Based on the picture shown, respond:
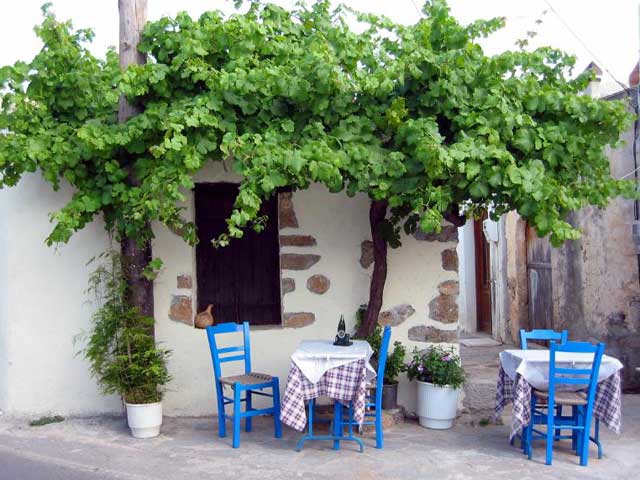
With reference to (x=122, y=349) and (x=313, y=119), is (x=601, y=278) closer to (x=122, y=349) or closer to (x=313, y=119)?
(x=313, y=119)

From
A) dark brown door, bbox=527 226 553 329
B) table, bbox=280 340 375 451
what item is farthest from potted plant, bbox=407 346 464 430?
dark brown door, bbox=527 226 553 329

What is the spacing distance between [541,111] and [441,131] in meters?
0.73

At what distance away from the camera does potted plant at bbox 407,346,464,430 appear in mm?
5660

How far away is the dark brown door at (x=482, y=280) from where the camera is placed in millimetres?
10867

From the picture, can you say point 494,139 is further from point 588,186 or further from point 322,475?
point 322,475

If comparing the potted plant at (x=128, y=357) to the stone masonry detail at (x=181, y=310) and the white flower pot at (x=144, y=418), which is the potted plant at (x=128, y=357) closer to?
the white flower pot at (x=144, y=418)

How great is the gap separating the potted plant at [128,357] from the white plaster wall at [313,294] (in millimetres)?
333

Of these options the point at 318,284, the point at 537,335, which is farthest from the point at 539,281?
the point at 318,284

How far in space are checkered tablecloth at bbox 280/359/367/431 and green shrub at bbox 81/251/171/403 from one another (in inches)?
42.9

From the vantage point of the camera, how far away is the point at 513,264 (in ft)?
31.4

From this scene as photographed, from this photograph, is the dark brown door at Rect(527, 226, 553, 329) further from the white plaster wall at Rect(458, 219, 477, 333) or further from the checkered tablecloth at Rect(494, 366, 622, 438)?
the checkered tablecloth at Rect(494, 366, 622, 438)

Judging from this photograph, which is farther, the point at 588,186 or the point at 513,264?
the point at 513,264

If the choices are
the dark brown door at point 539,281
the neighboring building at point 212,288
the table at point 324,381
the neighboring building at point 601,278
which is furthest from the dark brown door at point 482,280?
the table at point 324,381

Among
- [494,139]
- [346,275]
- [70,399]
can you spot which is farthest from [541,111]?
[70,399]
